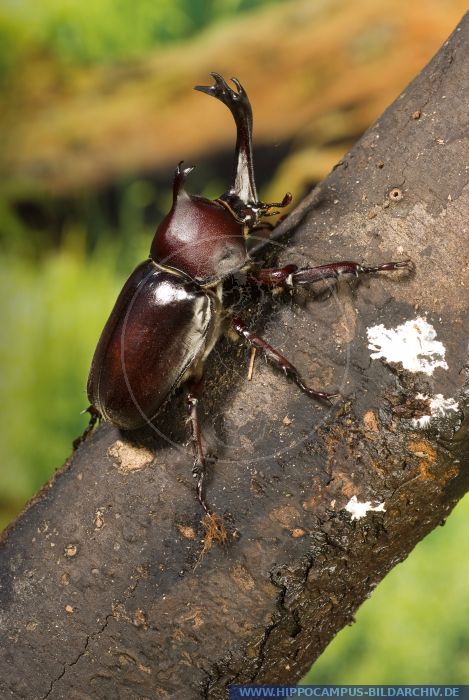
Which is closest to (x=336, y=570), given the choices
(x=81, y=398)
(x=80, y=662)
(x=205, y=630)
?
(x=205, y=630)

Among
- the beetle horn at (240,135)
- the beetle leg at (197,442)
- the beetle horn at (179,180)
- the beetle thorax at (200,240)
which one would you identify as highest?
the beetle horn at (240,135)

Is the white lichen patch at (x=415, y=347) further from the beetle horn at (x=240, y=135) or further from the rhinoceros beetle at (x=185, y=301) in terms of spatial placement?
the beetle horn at (x=240, y=135)

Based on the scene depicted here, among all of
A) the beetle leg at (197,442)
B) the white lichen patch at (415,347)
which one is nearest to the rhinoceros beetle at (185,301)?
the beetle leg at (197,442)

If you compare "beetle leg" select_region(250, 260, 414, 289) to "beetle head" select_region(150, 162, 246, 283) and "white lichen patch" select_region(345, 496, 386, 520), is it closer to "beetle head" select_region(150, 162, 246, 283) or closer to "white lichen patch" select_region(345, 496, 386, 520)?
"beetle head" select_region(150, 162, 246, 283)

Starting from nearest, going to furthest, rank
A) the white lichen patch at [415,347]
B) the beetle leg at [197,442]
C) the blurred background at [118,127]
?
1. the white lichen patch at [415,347]
2. the beetle leg at [197,442]
3. the blurred background at [118,127]

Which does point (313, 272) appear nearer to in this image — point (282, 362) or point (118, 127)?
point (282, 362)

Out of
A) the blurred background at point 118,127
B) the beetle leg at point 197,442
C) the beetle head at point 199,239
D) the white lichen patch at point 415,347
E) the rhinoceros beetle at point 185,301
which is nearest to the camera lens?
the white lichen patch at point 415,347

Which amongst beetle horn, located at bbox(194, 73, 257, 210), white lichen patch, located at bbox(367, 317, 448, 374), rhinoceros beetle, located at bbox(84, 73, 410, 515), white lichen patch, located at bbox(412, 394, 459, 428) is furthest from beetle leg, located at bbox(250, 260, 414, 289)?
beetle horn, located at bbox(194, 73, 257, 210)
